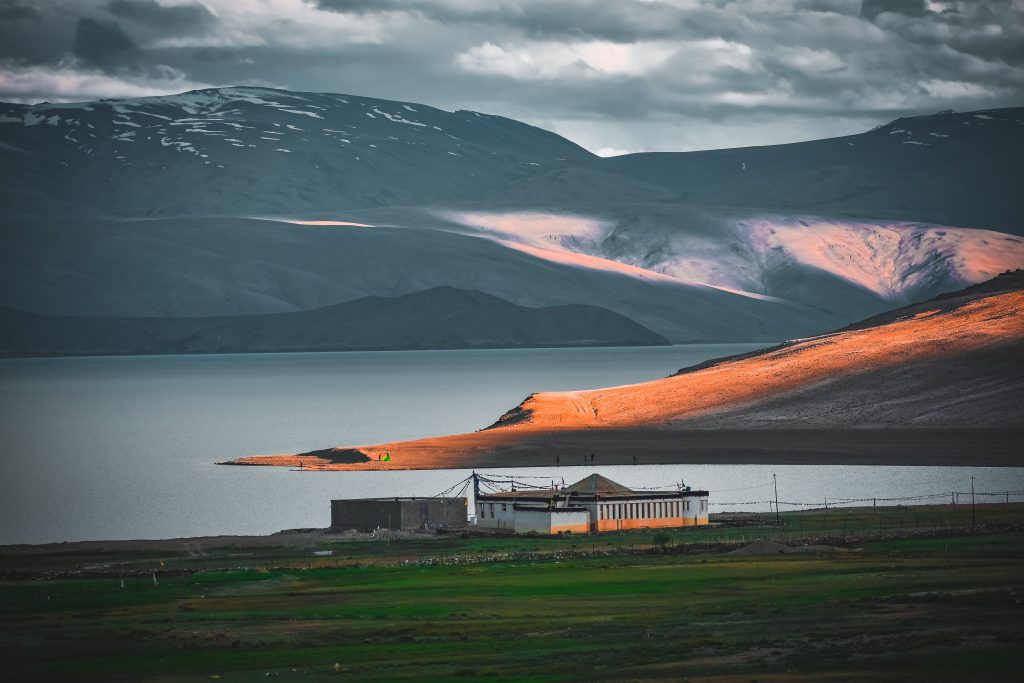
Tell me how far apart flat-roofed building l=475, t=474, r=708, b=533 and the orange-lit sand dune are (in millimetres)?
34727

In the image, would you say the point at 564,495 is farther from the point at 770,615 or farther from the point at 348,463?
the point at 348,463

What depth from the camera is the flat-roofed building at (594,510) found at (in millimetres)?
75750

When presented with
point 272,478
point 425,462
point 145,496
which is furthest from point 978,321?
point 145,496

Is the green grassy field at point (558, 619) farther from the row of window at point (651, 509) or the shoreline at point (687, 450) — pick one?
the shoreline at point (687, 450)

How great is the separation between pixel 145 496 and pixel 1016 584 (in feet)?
204

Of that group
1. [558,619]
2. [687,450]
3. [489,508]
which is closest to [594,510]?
[489,508]

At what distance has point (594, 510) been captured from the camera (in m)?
76.1

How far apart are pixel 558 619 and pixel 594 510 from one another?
93.6 feet

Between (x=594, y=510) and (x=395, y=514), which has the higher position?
(x=395, y=514)

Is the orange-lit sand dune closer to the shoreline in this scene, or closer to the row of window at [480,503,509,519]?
the shoreline

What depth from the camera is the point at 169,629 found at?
157 ft

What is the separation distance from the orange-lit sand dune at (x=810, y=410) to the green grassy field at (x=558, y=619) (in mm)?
52136

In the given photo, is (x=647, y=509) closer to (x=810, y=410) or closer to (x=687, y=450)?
(x=687, y=450)

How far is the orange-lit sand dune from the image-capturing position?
383 ft
